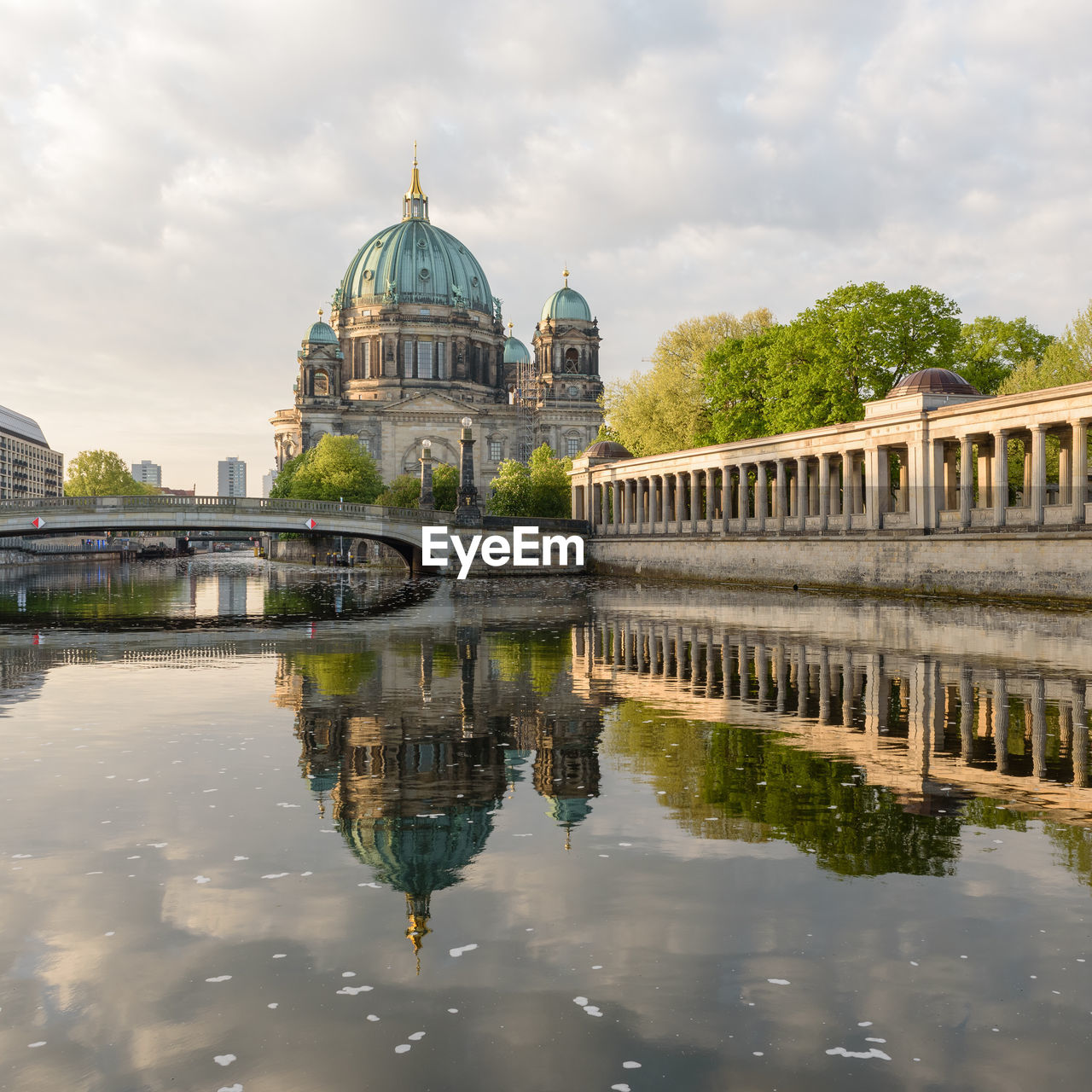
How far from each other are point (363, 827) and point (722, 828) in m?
3.59

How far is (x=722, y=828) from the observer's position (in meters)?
10.9

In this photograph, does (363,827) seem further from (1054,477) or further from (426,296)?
(426,296)

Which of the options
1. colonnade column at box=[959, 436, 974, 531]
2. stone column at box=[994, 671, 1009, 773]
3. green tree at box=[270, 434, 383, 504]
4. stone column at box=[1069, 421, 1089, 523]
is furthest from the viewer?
green tree at box=[270, 434, 383, 504]

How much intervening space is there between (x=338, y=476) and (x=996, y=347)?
7112 centimetres

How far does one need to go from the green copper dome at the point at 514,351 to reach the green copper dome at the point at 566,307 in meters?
28.3

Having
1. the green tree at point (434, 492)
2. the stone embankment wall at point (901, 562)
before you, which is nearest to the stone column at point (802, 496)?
the stone embankment wall at point (901, 562)

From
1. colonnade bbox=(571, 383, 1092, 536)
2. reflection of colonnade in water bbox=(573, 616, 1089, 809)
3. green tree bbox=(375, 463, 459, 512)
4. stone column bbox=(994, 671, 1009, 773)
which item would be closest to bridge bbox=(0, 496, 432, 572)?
colonnade bbox=(571, 383, 1092, 536)

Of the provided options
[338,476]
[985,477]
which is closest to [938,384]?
[985,477]

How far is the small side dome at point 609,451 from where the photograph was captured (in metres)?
86.7

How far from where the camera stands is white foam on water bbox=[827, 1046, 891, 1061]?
635cm

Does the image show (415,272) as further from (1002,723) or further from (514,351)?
(1002,723)

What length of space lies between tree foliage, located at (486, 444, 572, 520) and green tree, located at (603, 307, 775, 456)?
14186 mm

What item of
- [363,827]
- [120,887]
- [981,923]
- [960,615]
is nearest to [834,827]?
[981,923]

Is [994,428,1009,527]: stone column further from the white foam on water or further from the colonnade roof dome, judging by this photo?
the colonnade roof dome
